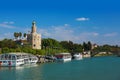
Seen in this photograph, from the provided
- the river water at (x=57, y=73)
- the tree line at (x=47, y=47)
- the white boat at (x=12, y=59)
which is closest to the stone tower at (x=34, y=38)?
the tree line at (x=47, y=47)

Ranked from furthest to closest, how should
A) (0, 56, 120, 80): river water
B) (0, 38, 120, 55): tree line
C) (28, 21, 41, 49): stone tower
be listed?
(28, 21, 41, 49): stone tower < (0, 38, 120, 55): tree line < (0, 56, 120, 80): river water

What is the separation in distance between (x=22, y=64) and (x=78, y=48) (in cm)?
6564

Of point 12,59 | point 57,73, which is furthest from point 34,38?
point 57,73

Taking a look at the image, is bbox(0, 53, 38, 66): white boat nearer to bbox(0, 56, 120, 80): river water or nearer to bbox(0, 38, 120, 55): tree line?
bbox(0, 56, 120, 80): river water

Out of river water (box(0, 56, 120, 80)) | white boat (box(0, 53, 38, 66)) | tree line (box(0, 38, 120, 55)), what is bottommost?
river water (box(0, 56, 120, 80))

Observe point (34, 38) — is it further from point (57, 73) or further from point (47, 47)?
point (57, 73)

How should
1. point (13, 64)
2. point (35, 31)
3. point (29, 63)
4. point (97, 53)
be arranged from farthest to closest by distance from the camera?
1. point (97, 53)
2. point (35, 31)
3. point (29, 63)
4. point (13, 64)

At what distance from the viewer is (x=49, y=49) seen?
8975 cm

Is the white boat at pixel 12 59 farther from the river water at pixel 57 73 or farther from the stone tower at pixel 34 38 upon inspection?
the stone tower at pixel 34 38

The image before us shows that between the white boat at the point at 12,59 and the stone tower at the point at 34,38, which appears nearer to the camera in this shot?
the white boat at the point at 12,59

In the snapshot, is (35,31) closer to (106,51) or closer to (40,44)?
(40,44)

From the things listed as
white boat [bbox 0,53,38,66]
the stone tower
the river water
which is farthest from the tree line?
the river water

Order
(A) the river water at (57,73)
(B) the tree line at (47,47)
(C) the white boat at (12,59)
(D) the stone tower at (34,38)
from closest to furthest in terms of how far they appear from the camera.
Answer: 1. (A) the river water at (57,73)
2. (C) the white boat at (12,59)
3. (B) the tree line at (47,47)
4. (D) the stone tower at (34,38)

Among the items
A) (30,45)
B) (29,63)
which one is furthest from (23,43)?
(29,63)
